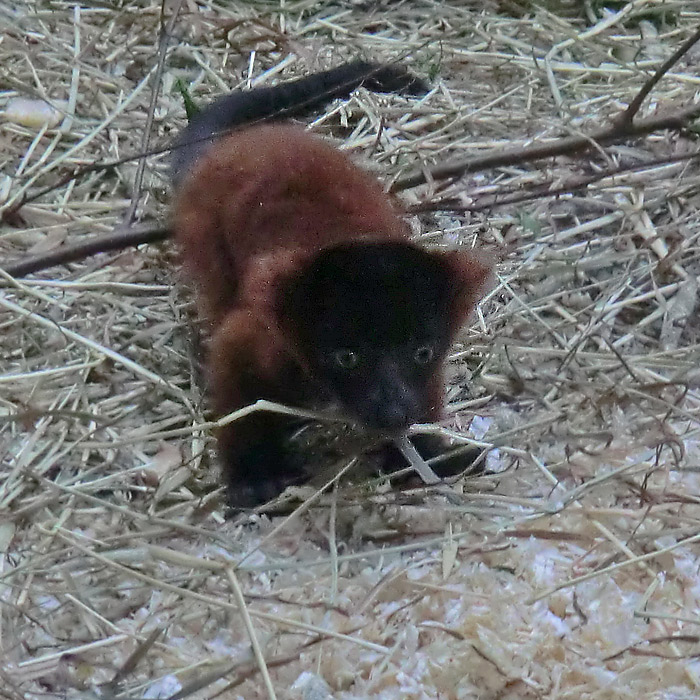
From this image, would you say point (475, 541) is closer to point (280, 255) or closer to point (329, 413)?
point (329, 413)

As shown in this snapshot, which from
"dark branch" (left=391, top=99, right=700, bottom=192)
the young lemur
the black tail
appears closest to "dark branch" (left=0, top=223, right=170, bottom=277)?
the young lemur

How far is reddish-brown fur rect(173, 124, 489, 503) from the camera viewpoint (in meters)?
2.13

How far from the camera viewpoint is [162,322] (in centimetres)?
270

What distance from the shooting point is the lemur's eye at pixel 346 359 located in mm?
2033

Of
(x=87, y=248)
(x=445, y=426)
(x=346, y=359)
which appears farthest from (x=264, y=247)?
(x=445, y=426)

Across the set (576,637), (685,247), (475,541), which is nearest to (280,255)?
(475,541)

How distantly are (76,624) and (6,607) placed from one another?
0.54 feet

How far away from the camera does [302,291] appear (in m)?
2.03

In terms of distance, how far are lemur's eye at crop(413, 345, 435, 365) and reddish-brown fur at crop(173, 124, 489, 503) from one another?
0.09 m

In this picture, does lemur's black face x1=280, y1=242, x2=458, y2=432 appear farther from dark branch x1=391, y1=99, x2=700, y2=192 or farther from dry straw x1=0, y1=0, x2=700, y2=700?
dark branch x1=391, y1=99, x2=700, y2=192

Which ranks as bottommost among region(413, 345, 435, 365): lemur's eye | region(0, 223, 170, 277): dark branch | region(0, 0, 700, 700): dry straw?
region(0, 0, 700, 700): dry straw

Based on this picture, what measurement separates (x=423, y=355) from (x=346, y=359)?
7.3 inches

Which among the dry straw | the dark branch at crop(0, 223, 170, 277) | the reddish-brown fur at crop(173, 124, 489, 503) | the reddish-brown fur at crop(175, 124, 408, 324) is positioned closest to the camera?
the dry straw

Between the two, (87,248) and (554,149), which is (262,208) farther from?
(554,149)
